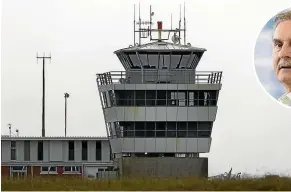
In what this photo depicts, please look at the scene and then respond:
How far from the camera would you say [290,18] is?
48000mm

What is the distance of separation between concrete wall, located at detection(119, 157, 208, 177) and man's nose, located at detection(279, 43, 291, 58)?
25.3 ft

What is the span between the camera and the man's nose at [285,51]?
48.1 m

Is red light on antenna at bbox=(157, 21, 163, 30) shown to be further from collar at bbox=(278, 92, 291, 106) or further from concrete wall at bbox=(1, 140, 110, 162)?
concrete wall at bbox=(1, 140, 110, 162)

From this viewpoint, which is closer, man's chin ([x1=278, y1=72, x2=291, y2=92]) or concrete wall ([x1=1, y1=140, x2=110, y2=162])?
man's chin ([x1=278, y1=72, x2=291, y2=92])

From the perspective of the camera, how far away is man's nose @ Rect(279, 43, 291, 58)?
48.1 m

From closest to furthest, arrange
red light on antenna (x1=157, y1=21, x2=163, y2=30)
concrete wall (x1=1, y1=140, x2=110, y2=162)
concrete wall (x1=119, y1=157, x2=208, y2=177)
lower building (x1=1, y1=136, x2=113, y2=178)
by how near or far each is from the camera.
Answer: concrete wall (x1=119, y1=157, x2=208, y2=177)
red light on antenna (x1=157, y1=21, x2=163, y2=30)
lower building (x1=1, y1=136, x2=113, y2=178)
concrete wall (x1=1, y1=140, x2=110, y2=162)

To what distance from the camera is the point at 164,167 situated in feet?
172

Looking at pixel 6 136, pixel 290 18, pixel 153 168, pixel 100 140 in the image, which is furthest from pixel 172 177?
pixel 6 136

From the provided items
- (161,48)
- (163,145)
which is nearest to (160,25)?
(161,48)

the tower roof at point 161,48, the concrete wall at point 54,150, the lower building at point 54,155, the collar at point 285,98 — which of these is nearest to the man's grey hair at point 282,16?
the collar at point 285,98

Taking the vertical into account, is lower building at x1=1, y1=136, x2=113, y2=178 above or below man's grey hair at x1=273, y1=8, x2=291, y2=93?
below

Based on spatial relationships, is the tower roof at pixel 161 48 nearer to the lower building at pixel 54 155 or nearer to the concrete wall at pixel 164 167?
the concrete wall at pixel 164 167

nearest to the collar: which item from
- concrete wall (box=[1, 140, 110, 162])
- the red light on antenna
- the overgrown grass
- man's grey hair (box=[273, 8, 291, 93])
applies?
man's grey hair (box=[273, 8, 291, 93])

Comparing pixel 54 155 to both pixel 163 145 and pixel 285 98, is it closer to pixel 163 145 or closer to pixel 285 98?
pixel 163 145
